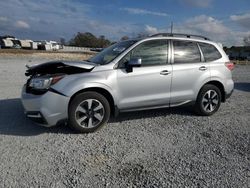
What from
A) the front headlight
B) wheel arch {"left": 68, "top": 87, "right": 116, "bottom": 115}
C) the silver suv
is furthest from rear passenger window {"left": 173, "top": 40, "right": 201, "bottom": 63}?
the front headlight

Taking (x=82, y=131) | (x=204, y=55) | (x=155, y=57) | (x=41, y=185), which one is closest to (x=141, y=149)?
(x=82, y=131)

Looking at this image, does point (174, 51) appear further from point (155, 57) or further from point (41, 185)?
point (41, 185)

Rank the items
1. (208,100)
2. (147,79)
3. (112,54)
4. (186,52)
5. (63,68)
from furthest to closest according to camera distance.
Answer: (208,100) → (186,52) → (112,54) → (147,79) → (63,68)

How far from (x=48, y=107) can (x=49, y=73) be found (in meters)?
0.64

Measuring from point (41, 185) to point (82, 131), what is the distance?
162 centimetres

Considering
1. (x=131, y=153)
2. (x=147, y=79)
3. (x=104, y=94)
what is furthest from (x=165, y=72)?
(x=131, y=153)

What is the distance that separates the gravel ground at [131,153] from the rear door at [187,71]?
0.55 metres

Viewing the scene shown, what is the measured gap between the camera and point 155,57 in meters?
5.06

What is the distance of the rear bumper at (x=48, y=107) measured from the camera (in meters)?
4.19

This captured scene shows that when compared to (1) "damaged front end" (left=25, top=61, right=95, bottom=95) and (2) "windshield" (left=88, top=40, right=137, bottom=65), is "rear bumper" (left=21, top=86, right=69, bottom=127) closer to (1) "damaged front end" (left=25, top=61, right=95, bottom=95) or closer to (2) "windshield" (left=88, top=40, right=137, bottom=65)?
(1) "damaged front end" (left=25, top=61, right=95, bottom=95)

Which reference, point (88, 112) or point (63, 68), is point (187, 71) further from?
point (63, 68)

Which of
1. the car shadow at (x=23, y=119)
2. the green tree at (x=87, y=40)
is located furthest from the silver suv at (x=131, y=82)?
the green tree at (x=87, y=40)

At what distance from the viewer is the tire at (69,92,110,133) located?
438cm

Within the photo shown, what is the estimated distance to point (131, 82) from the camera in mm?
4738
